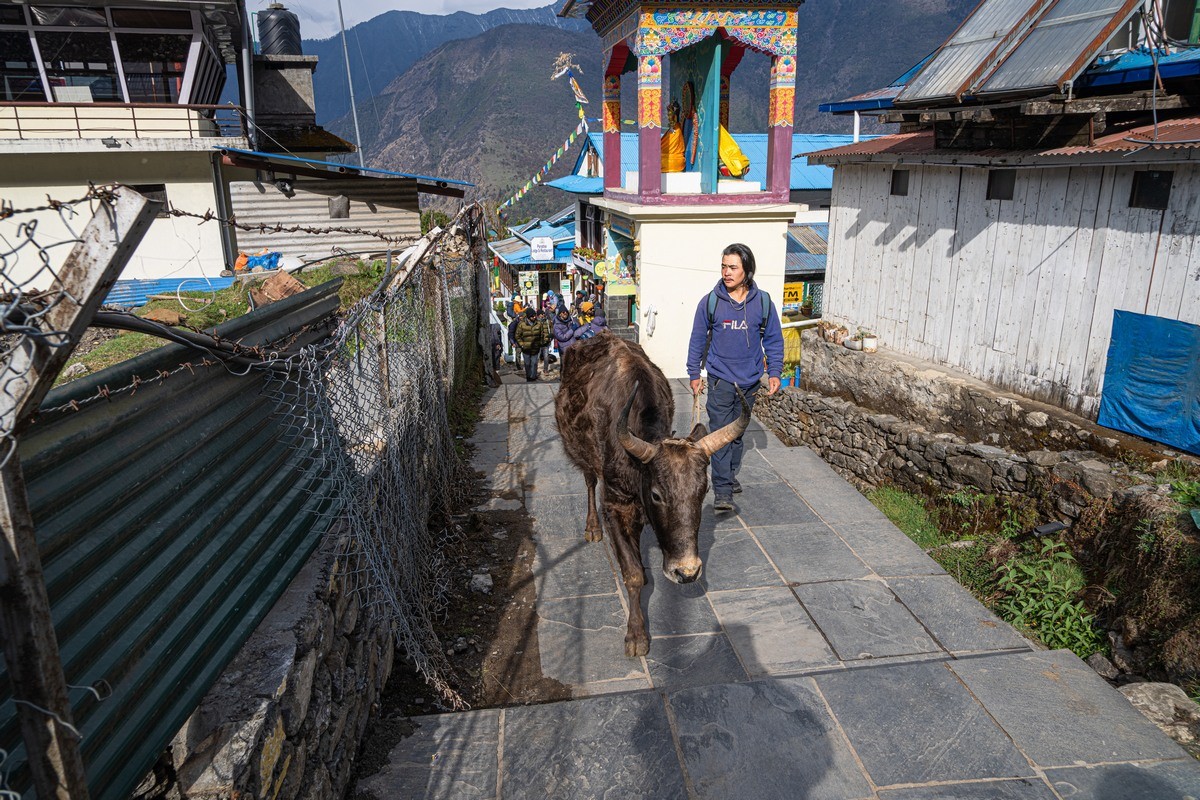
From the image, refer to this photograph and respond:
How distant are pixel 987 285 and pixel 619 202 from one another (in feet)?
24.8

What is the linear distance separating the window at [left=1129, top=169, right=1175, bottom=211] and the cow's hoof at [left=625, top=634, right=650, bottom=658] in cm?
655

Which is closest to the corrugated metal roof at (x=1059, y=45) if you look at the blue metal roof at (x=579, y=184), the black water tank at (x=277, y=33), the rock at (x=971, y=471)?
the rock at (x=971, y=471)

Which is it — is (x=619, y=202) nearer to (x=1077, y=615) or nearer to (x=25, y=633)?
(x=1077, y=615)

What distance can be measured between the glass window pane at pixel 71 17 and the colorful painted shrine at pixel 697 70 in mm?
9623

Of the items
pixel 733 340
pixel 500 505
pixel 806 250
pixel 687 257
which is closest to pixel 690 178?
pixel 687 257

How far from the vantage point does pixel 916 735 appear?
3.76 meters

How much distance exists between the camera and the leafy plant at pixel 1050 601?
5.98 m

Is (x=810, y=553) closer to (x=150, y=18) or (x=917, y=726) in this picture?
(x=917, y=726)

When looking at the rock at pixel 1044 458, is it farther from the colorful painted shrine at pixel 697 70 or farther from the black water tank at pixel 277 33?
the black water tank at pixel 277 33

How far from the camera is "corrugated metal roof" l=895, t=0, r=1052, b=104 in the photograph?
347 inches

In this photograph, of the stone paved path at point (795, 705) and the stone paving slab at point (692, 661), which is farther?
the stone paving slab at point (692, 661)

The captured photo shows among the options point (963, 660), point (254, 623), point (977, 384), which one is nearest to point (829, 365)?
point (977, 384)

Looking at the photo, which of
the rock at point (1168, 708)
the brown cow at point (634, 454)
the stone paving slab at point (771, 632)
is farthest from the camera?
the stone paving slab at point (771, 632)

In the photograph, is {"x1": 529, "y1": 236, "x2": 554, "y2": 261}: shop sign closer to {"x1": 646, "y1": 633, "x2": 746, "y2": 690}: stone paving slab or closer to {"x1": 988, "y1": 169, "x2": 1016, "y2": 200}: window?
{"x1": 988, "y1": 169, "x2": 1016, "y2": 200}: window
